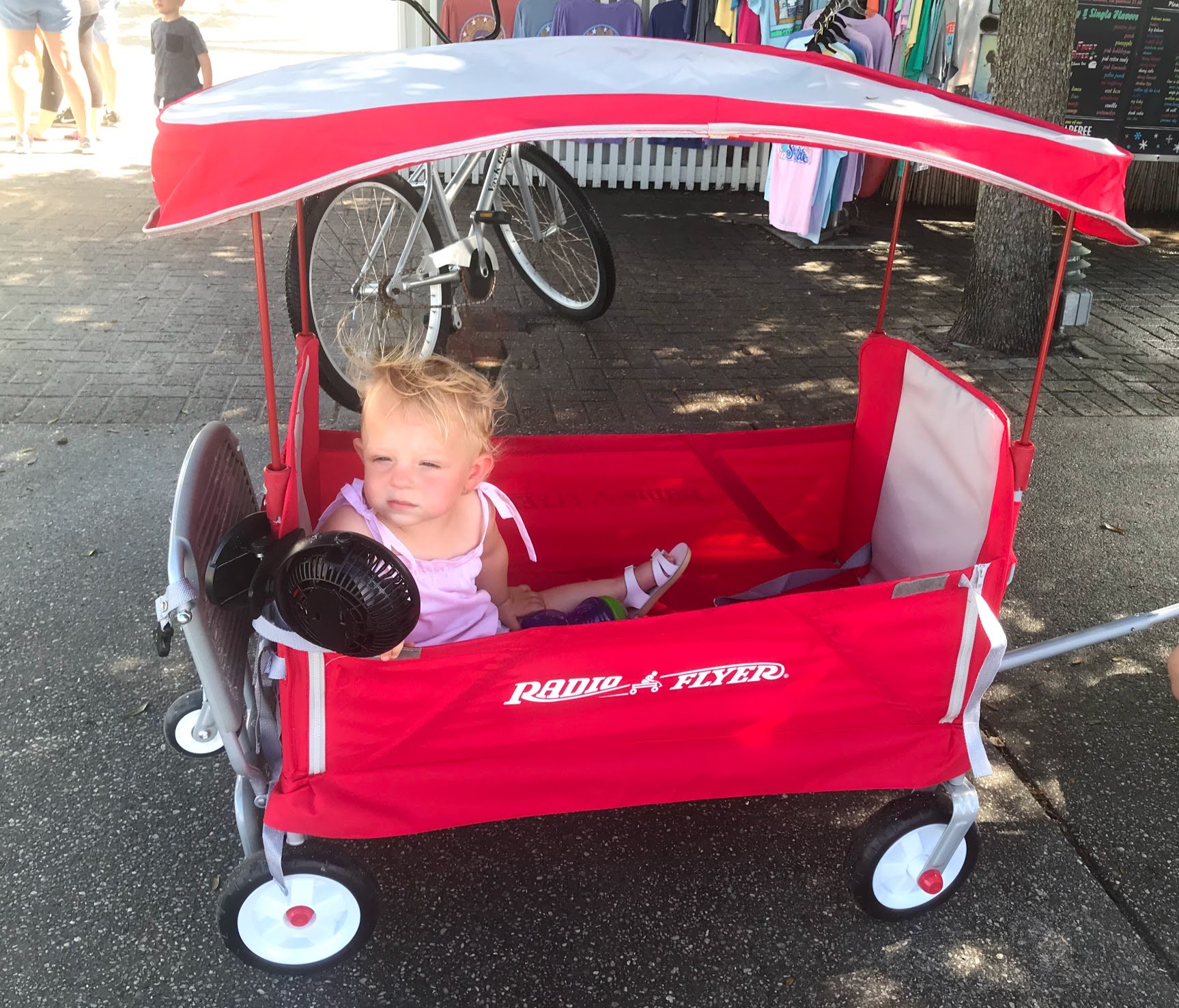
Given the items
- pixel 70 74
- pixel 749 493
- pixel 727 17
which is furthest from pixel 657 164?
pixel 749 493

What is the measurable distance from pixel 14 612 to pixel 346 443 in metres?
1.25

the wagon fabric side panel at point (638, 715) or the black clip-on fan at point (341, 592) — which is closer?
the black clip-on fan at point (341, 592)

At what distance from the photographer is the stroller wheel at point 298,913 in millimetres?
1895

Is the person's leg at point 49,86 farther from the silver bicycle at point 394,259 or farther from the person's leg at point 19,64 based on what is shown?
the silver bicycle at point 394,259

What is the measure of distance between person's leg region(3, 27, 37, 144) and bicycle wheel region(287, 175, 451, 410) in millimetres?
5674

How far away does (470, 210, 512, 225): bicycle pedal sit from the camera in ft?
15.6

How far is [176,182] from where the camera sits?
56.7 inches

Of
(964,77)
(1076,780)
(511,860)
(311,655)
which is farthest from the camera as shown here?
(964,77)

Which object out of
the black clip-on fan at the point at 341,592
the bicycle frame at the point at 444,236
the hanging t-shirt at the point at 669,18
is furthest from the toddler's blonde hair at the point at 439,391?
the hanging t-shirt at the point at 669,18

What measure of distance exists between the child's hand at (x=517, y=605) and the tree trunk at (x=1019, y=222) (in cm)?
340

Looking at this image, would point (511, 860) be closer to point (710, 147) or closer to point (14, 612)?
point (14, 612)

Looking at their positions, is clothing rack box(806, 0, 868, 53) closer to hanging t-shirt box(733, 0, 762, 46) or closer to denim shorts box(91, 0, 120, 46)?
hanging t-shirt box(733, 0, 762, 46)

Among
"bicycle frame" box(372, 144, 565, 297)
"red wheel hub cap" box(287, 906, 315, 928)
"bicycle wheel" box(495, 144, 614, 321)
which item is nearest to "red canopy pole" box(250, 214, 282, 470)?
"red wheel hub cap" box(287, 906, 315, 928)

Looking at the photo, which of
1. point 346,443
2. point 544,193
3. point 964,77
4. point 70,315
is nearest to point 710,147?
point 964,77
